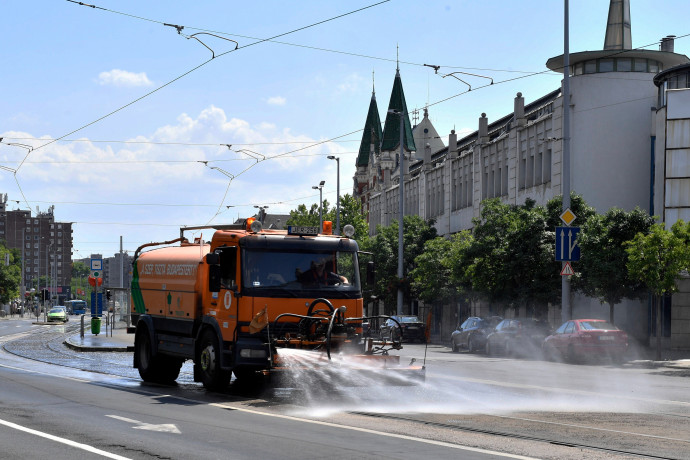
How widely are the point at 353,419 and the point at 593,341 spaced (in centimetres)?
1820

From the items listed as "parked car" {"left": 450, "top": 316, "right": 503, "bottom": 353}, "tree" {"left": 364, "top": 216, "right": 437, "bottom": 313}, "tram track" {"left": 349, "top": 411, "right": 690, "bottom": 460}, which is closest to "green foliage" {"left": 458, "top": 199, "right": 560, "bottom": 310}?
"parked car" {"left": 450, "top": 316, "right": 503, "bottom": 353}

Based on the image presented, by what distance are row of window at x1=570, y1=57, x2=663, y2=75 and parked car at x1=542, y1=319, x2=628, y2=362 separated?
20118mm

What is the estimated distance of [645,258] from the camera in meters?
29.7

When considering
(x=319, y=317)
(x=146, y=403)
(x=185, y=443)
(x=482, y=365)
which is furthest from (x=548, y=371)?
(x=185, y=443)

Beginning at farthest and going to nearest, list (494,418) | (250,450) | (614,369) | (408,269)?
(408,269)
(614,369)
(494,418)
(250,450)

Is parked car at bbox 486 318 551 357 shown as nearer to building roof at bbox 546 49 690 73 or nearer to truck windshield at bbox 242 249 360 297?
building roof at bbox 546 49 690 73

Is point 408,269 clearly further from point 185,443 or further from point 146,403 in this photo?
point 185,443

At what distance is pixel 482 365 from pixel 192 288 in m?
11.3

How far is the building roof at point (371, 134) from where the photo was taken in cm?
12081

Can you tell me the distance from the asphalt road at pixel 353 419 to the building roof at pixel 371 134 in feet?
329

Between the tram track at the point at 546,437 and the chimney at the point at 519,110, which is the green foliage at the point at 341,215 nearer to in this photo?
the chimney at the point at 519,110

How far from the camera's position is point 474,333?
38469mm

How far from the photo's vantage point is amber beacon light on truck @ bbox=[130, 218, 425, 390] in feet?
50.4

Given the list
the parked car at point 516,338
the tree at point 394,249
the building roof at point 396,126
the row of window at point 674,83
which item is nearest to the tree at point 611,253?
the parked car at point 516,338
